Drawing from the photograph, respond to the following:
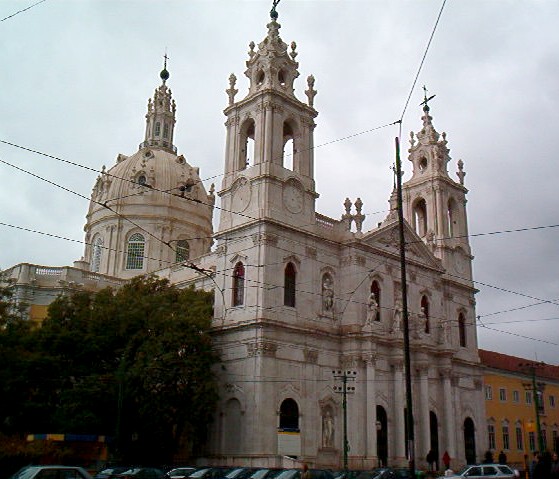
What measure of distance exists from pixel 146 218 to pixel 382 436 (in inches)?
1116

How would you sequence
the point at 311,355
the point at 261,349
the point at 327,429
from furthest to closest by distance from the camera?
1. the point at 311,355
2. the point at 327,429
3. the point at 261,349

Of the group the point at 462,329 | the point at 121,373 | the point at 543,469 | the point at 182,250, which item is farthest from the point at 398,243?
the point at 543,469

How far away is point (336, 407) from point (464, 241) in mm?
19715

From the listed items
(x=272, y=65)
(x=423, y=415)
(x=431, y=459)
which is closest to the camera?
(x=431, y=459)

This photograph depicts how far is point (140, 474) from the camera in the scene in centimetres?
2375

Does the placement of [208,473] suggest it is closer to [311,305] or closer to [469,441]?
[311,305]

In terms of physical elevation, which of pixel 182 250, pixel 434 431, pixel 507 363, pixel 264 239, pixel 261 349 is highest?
pixel 182 250

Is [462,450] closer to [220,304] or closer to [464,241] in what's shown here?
[464,241]

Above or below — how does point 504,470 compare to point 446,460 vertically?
below

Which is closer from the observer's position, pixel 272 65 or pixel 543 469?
pixel 543 469

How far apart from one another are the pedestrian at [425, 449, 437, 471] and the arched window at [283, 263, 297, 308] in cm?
1164

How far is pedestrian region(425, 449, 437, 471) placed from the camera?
131 ft

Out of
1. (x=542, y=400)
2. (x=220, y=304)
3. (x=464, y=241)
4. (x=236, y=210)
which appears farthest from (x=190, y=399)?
(x=542, y=400)

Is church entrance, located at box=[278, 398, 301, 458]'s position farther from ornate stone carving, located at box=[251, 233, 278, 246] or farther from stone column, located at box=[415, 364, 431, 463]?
stone column, located at box=[415, 364, 431, 463]
